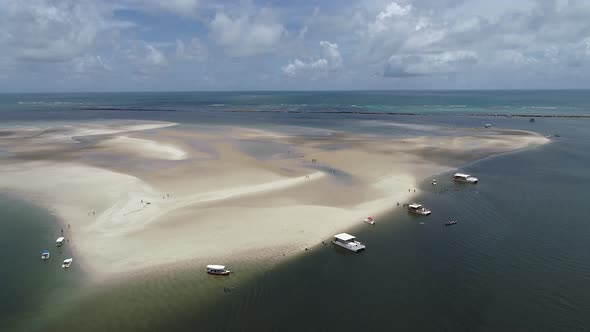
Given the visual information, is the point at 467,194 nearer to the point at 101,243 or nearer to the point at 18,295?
the point at 101,243

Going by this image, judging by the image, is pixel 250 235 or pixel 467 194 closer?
pixel 250 235

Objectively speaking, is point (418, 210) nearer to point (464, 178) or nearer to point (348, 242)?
point (348, 242)

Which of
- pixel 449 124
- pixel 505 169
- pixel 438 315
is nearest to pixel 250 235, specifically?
pixel 438 315

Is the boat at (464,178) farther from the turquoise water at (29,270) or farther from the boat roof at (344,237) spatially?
the turquoise water at (29,270)

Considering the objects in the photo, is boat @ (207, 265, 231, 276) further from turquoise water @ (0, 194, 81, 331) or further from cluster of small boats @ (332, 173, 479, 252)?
cluster of small boats @ (332, 173, 479, 252)

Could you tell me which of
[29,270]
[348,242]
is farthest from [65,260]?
[348,242]
